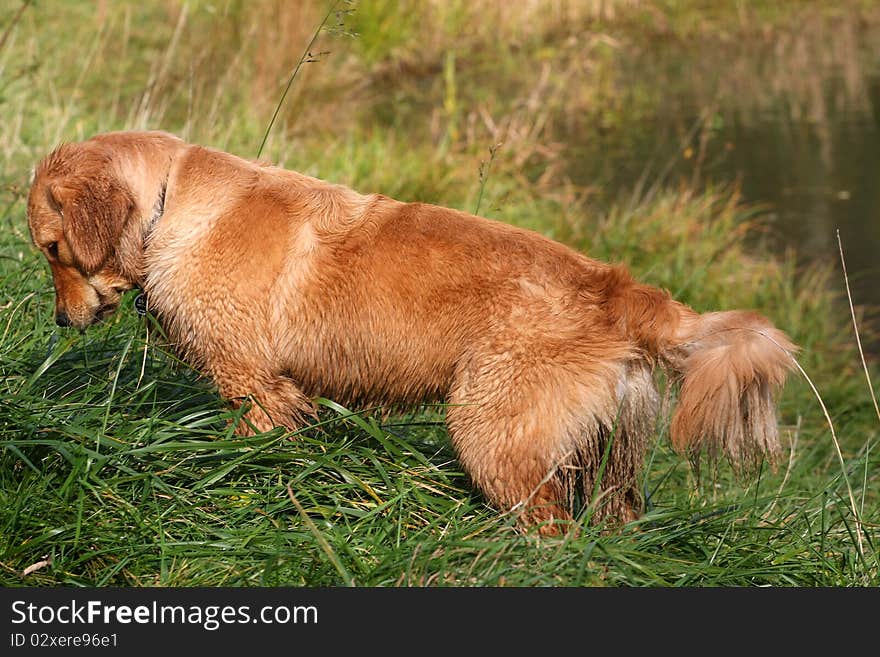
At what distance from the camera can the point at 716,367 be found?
133 inches

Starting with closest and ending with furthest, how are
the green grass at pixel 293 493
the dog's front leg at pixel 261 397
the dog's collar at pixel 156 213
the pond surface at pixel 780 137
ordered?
1. the green grass at pixel 293 493
2. the dog's front leg at pixel 261 397
3. the dog's collar at pixel 156 213
4. the pond surface at pixel 780 137

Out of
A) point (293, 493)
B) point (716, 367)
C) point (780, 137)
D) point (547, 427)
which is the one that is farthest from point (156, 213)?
point (780, 137)

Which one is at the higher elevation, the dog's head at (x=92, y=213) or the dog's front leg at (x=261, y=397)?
the dog's head at (x=92, y=213)

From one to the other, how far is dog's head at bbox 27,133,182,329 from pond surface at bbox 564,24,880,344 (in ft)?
17.7

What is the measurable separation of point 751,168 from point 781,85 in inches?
104

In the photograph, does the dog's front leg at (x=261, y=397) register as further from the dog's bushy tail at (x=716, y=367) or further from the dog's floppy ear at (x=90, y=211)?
the dog's bushy tail at (x=716, y=367)

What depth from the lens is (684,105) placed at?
11625 mm

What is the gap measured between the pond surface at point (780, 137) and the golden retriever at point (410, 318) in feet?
17.0

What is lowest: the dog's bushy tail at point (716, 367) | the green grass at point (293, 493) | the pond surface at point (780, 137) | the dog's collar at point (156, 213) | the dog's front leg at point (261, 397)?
the pond surface at point (780, 137)

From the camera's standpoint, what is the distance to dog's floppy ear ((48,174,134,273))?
3.90m

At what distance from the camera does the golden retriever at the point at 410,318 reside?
136 inches

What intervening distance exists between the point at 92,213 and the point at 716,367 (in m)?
2.16

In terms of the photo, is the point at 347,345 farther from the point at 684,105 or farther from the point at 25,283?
the point at 684,105

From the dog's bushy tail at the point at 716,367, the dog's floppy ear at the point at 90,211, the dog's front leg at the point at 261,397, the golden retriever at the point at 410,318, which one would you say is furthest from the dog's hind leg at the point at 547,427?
the dog's floppy ear at the point at 90,211
